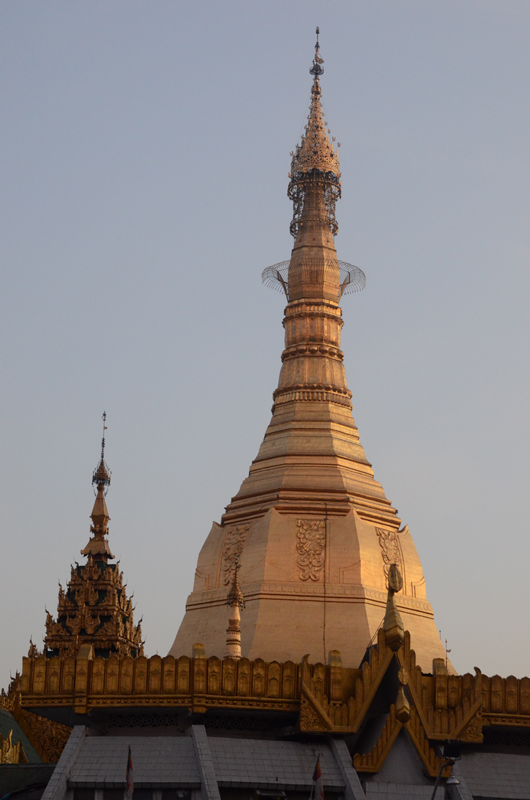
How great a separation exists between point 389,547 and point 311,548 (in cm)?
314

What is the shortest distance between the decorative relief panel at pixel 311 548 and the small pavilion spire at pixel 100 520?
10.4m

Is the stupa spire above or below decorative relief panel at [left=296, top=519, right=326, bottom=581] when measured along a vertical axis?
above

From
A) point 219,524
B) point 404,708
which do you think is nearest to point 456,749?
point 404,708

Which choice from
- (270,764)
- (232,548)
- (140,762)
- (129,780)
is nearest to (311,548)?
(232,548)

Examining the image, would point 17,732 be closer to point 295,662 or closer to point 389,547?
point 295,662

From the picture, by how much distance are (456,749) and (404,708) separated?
2190 mm

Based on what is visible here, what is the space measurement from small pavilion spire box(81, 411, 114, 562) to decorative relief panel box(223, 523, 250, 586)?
747 cm

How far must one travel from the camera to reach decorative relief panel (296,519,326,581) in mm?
44406

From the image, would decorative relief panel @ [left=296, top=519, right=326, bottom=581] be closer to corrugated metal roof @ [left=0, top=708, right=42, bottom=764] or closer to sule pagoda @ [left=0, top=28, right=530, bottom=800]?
sule pagoda @ [left=0, top=28, right=530, bottom=800]

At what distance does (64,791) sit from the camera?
1194 inches

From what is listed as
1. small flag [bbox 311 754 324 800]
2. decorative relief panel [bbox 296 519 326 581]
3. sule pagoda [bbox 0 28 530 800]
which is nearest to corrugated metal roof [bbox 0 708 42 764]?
sule pagoda [bbox 0 28 530 800]

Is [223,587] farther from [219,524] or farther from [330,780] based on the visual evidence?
[330,780]

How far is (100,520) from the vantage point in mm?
53625

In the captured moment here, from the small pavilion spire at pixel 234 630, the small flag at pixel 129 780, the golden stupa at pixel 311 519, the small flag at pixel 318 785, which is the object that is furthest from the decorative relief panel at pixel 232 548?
the small flag at pixel 129 780
